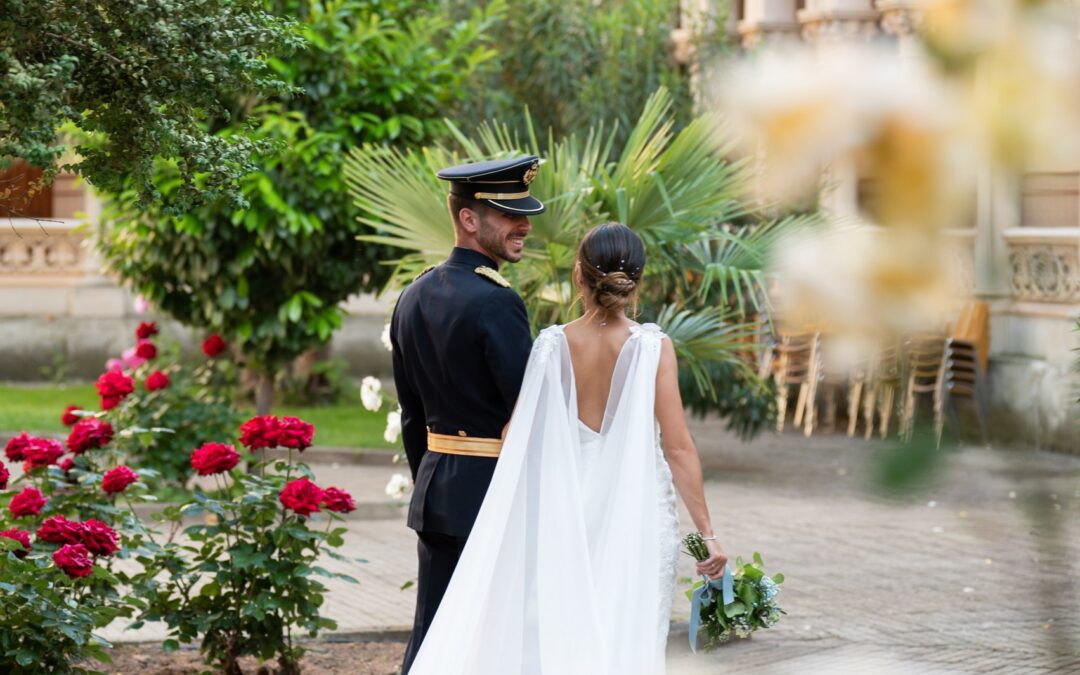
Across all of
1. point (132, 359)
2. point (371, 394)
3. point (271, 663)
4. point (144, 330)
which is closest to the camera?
point (271, 663)

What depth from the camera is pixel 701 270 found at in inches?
314

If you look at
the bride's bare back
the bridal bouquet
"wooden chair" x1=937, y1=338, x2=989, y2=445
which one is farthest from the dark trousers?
"wooden chair" x1=937, y1=338, x2=989, y2=445

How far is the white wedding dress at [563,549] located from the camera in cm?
434

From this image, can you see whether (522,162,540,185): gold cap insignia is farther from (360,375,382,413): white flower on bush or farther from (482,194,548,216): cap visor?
(360,375,382,413): white flower on bush

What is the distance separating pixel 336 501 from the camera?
5.66 m

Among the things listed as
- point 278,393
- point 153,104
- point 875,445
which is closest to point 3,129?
point 153,104

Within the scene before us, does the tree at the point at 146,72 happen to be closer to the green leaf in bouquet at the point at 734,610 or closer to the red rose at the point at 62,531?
the red rose at the point at 62,531

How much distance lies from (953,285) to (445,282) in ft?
12.8

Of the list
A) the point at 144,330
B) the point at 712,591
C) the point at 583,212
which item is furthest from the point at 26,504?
the point at 144,330

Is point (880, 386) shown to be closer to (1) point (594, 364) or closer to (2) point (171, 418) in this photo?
(1) point (594, 364)

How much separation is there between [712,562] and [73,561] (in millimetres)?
2057

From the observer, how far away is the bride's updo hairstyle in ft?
15.2

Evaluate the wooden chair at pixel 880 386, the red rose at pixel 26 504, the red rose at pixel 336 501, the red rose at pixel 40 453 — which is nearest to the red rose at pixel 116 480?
the red rose at pixel 26 504

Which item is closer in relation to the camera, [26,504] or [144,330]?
[26,504]
